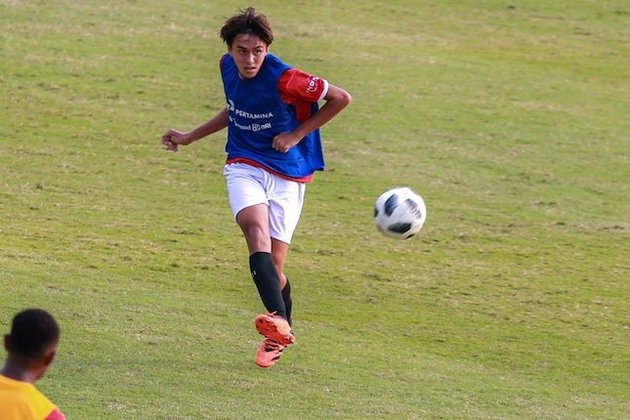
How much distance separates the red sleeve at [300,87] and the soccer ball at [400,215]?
44.5 inches

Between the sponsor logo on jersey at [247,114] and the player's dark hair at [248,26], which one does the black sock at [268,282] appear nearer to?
the sponsor logo on jersey at [247,114]

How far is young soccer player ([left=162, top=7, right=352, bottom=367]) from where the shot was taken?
28.9ft

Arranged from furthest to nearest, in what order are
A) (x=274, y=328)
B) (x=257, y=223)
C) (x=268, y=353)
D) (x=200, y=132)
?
(x=200, y=132) → (x=257, y=223) → (x=268, y=353) → (x=274, y=328)

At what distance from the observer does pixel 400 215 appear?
31.8ft

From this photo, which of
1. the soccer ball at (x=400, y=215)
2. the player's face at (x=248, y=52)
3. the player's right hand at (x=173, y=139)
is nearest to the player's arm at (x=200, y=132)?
the player's right hand at (x=173, y=139)

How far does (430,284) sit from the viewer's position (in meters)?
13.2

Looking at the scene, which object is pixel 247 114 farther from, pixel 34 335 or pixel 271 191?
pixel 34 335

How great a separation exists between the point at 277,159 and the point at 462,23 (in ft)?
58.4

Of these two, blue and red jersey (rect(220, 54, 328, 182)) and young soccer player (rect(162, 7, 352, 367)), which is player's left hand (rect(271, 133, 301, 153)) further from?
blue and red jersey (rect(220, 54, 328, 182))

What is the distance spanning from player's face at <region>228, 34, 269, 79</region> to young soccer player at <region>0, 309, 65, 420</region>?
418cm

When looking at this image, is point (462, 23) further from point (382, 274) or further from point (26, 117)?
point (382, 274)

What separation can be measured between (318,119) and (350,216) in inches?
262

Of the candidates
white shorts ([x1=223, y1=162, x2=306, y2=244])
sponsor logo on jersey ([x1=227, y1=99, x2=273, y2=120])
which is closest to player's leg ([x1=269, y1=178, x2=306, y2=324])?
white shorts ([x1=223, y1=162, x2=306, y2=244])

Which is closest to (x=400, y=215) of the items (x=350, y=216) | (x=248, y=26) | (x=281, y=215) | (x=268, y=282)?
(x=281, y=215)
